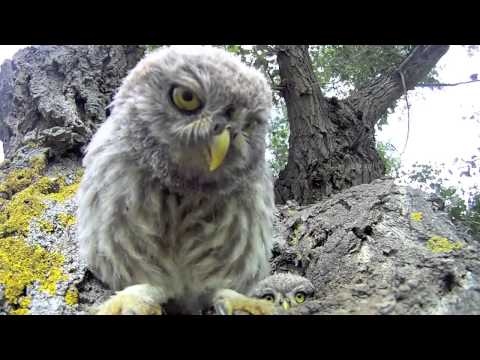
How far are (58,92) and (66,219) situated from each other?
1033 mm

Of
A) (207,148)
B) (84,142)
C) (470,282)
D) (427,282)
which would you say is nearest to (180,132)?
(207,148)

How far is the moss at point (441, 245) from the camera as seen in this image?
175 cm

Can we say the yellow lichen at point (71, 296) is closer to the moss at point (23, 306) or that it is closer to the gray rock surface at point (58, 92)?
the moss at point (23, 306)

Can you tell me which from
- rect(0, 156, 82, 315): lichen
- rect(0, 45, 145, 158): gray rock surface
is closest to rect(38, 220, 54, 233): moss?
rect(0, 156, 82, 315): lichen

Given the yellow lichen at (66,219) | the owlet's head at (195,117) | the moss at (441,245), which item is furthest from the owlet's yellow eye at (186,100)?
the moss at (441,245)

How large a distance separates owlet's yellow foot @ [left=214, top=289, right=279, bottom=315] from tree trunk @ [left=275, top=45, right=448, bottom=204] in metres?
1.76

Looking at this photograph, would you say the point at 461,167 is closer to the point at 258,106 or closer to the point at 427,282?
the point at 427,282

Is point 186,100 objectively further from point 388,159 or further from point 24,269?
point 388,159

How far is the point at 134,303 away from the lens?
1.45 m

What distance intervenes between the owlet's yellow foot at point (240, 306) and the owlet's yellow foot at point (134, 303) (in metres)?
0.21

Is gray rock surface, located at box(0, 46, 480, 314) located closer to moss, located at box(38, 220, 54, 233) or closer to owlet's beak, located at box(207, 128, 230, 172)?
moss, located at box(38, 220, 54, 233)

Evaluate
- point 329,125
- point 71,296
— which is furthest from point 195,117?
point 329,125
